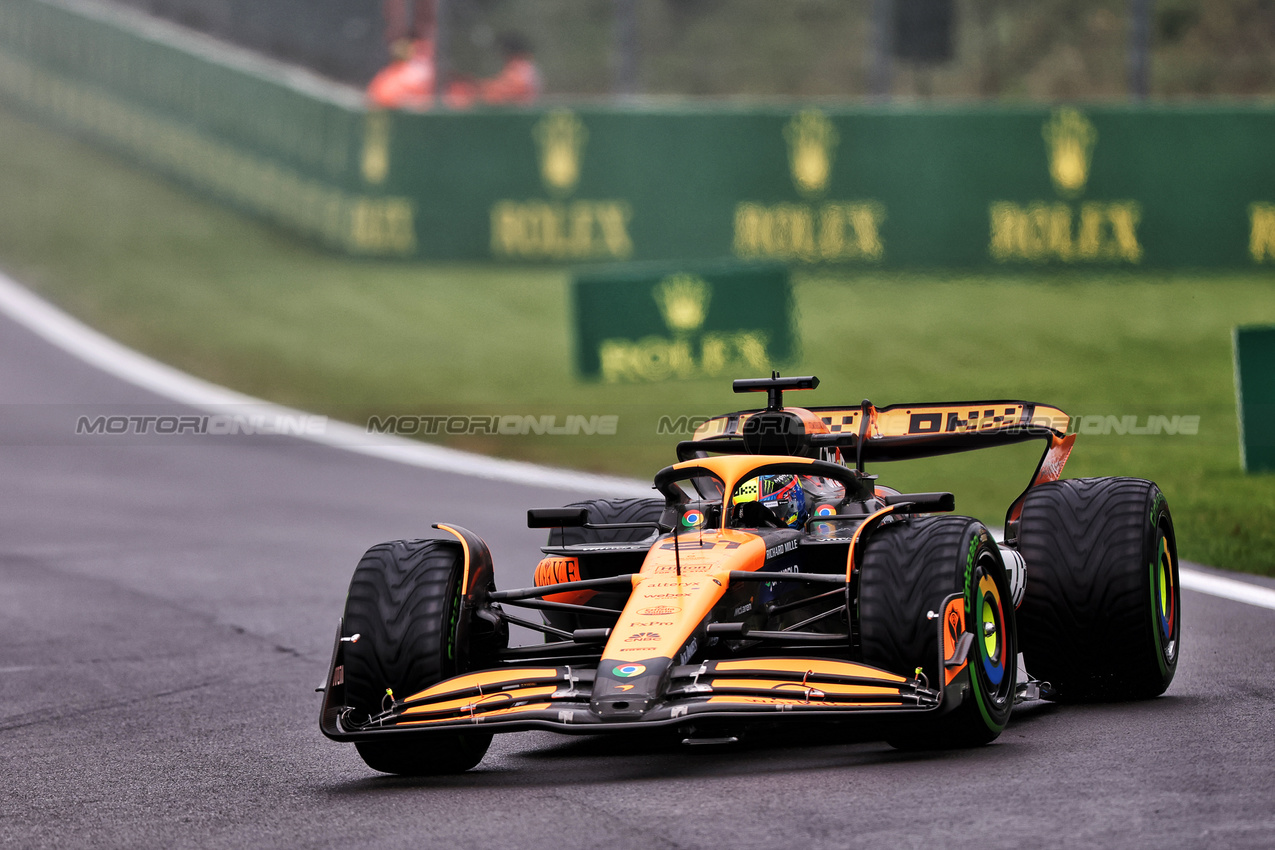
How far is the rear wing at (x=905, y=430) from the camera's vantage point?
7875 millimetres

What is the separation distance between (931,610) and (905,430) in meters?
2.41

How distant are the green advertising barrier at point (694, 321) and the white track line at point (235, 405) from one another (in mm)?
2187

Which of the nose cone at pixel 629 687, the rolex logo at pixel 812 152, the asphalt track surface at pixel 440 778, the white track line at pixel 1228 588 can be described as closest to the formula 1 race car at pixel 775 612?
the nose cone at pixel 629 687

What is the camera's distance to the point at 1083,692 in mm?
7398

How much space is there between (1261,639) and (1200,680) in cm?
106

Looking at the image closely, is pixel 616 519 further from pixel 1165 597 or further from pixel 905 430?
pixel 1165 597

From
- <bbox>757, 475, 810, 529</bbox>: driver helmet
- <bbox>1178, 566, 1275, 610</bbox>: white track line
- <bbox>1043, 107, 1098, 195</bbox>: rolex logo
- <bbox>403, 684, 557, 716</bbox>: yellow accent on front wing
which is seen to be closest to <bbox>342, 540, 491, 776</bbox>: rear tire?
<bbox>403, 684, 557, 716</bbox>: yellow accent on front wing

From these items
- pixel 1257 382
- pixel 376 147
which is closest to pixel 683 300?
pixel 1257 382

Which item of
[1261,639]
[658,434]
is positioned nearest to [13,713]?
[1261,639]

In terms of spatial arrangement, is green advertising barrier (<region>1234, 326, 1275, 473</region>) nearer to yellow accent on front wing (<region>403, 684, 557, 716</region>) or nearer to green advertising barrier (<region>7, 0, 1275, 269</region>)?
→ green advertising barrier (<region>7, 0, 1275, 269</region>)

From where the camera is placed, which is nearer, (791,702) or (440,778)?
(791,702)

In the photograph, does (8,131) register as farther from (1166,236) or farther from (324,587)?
(324,587)

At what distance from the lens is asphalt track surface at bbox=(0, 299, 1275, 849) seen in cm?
535

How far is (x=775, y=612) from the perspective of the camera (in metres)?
6.76
